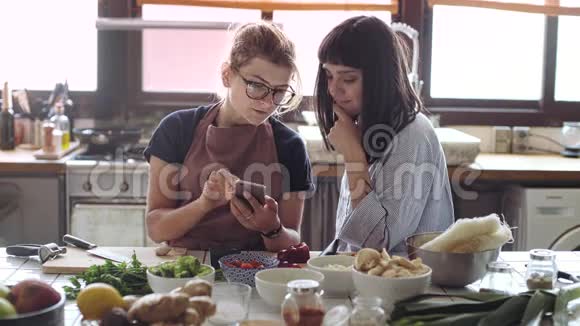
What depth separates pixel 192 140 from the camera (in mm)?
2170

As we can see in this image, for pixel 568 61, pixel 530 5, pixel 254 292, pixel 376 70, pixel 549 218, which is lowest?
pixel 549 218

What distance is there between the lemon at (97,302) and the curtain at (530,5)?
2.78 meters

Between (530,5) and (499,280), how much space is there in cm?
244

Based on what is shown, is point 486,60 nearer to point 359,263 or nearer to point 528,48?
point 528,48

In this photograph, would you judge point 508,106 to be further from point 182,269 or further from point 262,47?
point 182,269

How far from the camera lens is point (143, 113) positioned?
394cm

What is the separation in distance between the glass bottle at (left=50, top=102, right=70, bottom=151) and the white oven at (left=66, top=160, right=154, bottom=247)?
0.90ft

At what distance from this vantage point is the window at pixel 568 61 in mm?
4020

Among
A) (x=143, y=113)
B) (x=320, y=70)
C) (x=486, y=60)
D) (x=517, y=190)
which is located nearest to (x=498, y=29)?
(x=486, y=60)

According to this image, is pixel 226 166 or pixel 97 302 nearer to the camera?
pixel 97 302

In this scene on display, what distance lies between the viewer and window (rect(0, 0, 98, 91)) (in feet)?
12.8

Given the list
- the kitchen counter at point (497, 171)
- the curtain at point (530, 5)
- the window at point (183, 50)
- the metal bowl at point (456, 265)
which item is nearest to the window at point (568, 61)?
the curtain at point (530, 5)

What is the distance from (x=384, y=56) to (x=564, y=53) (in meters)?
2.40

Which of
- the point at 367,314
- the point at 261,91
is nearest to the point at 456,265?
the point at 367,314
